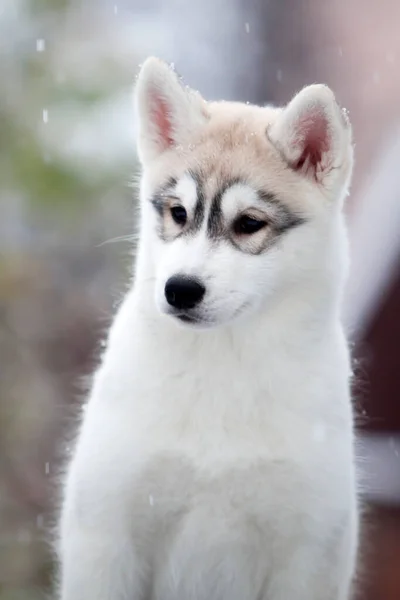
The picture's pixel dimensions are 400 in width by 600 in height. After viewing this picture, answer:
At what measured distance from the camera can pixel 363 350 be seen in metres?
1.97

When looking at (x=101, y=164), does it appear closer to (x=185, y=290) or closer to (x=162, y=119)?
(x=162, y=119)

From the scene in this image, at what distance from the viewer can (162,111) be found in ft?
4.45

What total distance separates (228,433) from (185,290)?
0.81ft

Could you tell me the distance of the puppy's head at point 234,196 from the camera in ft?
4.06

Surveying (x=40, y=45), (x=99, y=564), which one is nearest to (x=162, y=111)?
(x=99, y=564)

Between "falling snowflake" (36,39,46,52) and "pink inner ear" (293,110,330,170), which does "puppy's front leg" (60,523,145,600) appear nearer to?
"pink inner ear" (293,110,330,170)

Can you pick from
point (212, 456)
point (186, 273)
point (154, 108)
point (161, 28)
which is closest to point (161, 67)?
point (154, 108)

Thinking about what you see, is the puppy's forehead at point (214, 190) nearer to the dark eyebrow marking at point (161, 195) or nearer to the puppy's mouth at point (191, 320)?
the dark eyebrow marking at point (161, 195)

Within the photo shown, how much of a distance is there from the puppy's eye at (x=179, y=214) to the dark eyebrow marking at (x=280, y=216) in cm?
11

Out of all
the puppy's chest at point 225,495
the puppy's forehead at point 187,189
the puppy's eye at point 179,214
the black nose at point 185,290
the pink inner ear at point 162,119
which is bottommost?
the puppy's chest at point 225,495

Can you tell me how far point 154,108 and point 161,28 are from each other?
0.84 m

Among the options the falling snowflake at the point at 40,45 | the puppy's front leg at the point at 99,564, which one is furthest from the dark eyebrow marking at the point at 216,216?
the falling snowflake at the point at 40,45

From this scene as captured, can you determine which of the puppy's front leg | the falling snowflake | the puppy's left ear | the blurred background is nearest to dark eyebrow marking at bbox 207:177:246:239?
the puppy's left ear

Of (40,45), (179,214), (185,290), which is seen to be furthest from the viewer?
(40,45)
